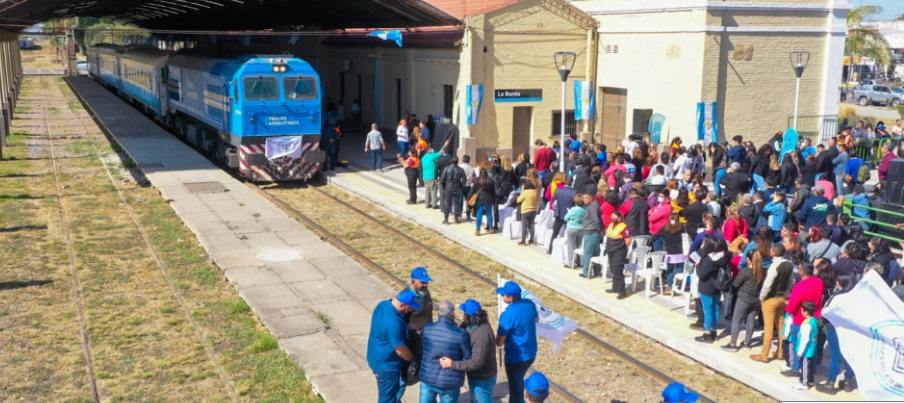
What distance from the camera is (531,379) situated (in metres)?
6.91

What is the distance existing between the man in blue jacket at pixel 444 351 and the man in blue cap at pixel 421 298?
0.88 m

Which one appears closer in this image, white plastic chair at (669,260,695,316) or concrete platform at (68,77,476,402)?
concrete platform at (68,77,476,402)

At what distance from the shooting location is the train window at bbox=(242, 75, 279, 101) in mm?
21703

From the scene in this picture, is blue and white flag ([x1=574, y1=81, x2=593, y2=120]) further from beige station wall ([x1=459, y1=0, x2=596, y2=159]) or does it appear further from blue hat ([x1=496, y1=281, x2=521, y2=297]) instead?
blue hat ([x1=496, y1=281, x2=521, y2=297])

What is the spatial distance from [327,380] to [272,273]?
15.6 ft

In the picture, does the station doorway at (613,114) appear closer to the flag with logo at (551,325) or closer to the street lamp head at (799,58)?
the street lamp head at (799,58)

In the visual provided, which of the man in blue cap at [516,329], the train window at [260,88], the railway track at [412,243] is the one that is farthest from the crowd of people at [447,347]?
the train window at [260,88]

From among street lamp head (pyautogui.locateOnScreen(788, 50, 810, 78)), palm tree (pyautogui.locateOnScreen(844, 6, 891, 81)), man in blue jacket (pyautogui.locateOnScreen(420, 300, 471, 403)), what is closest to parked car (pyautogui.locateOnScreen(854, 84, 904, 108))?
palm tree (pyautogui.locateOnScreen(844, 6, 891, 81))

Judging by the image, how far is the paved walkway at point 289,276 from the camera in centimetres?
1019

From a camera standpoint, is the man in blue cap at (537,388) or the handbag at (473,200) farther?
the handbag at (473,200)

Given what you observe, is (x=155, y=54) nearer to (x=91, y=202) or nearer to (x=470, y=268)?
(x=91, y=202)

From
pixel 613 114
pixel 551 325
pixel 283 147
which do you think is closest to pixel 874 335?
pixel 551 325

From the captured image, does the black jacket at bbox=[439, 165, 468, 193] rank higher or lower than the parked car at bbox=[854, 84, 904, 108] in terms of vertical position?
lower

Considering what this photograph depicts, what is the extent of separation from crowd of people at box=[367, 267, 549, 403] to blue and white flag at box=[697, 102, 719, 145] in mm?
15150
